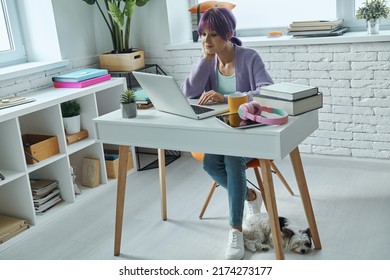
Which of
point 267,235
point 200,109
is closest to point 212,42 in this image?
point 200,109

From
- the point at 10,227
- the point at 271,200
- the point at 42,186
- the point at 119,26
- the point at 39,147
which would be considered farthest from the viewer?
the point at 119,26

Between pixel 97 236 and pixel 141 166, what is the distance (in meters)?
1.17

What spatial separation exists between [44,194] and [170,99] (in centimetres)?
137

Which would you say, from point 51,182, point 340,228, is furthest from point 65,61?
point 340,228

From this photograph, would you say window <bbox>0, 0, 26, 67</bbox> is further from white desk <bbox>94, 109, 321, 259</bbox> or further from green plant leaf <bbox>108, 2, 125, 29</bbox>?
white desk <bbox>94, 109, 321, 259</bbox>

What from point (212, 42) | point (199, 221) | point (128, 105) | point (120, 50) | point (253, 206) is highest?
point (212, 42)

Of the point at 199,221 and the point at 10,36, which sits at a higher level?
the point at 10,36

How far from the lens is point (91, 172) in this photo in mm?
3746

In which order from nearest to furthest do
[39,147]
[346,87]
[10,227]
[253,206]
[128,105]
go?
1. [128,105]
2. [253,206]
3. [10,227]
4. [39,147]
5. [346,87]

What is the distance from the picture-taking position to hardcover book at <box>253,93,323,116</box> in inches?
90.4

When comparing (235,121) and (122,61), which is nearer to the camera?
(235,121)

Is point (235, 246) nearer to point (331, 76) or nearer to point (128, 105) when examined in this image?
point (128, 105)

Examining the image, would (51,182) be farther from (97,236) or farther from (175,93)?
(175,93)

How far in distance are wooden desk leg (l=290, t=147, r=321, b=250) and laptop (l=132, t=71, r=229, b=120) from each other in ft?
1.27
